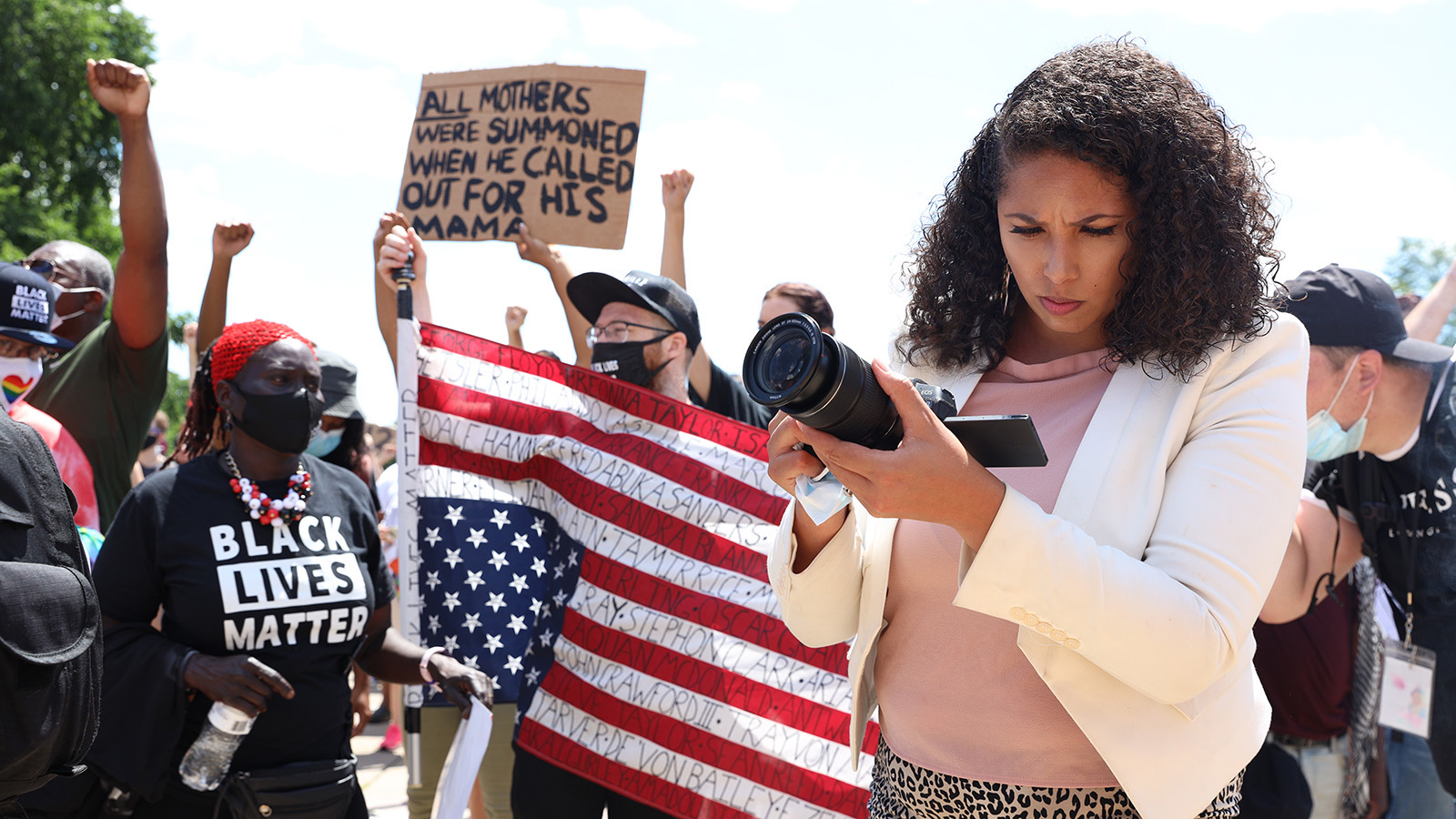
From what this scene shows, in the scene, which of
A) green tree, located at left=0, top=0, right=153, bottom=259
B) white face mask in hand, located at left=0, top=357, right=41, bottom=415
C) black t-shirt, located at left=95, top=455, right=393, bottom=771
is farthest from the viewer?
green tree, located at left=0, top=0, right=153, bottom=259

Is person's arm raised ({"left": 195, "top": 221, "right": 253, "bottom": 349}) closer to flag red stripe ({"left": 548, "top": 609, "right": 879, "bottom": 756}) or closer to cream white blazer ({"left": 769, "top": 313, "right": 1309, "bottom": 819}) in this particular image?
flag red stripe ({"left": 548, "top": 609, "right": 879, "bottom": 756})

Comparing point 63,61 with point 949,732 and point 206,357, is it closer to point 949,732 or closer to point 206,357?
point 206,357

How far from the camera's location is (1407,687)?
10.9 feet

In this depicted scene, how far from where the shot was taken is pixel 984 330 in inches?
77.0

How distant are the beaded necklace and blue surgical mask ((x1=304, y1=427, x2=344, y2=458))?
1.84m

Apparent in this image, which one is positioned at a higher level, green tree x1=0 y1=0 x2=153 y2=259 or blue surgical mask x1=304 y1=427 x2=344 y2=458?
green tree x1=0 y1=0 x2=153 y2=259

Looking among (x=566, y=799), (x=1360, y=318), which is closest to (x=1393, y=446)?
(x=1360, y=318)

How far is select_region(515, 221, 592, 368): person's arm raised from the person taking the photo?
466 centimetres

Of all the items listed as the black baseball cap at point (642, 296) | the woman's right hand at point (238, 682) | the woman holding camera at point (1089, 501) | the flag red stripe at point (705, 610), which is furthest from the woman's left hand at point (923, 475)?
the black baseball cap at point (642, 296)

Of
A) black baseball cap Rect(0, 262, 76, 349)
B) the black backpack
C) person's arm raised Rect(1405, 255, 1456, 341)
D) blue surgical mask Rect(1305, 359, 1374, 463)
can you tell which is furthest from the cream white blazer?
black baseball cap Rect(0, 262, 76, 349)

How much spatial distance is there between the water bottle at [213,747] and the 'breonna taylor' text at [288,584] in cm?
19

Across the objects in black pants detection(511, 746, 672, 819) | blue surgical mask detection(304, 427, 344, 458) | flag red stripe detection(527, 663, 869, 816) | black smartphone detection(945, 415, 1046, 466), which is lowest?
black pants detection(511, 746, 672, 819)

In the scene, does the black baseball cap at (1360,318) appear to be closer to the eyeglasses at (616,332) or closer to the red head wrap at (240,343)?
the eyeglasses at (616,332)

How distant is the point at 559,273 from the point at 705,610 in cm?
193
